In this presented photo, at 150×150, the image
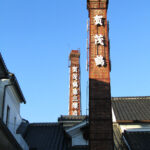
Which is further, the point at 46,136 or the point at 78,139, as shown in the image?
the point at 46,136

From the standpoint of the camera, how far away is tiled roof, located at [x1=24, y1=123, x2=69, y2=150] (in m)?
20.0

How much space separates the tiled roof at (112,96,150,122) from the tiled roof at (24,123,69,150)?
13.2ft

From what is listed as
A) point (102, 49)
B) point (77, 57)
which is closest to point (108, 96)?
point (102, 49)

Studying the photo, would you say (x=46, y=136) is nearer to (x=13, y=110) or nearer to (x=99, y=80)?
(x=13, y=110)

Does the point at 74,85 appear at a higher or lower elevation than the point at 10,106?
lower

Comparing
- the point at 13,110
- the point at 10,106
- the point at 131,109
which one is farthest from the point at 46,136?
the point at 131,109

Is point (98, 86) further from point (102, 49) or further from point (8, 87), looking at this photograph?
point (8, 87)

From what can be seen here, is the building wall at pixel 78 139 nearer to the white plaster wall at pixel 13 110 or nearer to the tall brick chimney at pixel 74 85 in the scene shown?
the white plaster wall at pixel 13 110

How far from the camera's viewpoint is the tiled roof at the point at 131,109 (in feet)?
66.1

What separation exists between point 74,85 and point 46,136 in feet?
49.6

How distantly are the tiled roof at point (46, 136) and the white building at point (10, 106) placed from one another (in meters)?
1.21

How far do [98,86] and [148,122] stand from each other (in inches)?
Result: 236

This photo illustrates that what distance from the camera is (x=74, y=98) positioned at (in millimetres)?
35156

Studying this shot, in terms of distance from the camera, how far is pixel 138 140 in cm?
1792
